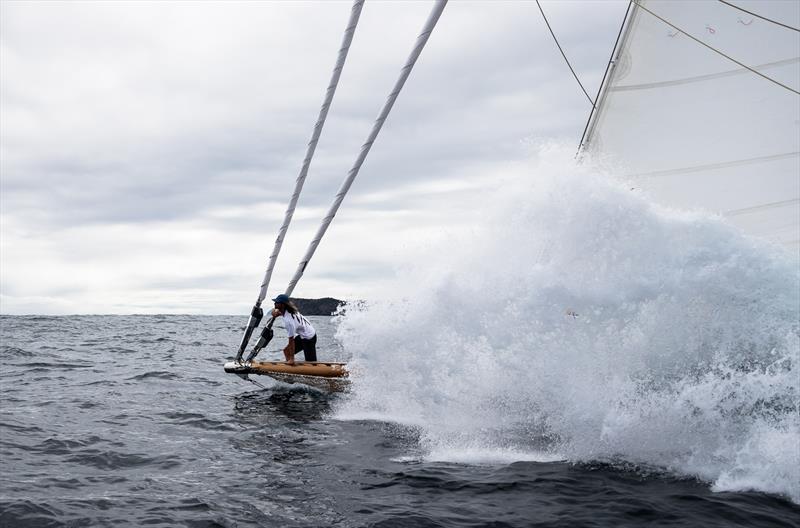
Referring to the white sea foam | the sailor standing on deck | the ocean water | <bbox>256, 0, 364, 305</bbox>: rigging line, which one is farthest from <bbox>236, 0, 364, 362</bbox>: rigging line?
the white sea foam

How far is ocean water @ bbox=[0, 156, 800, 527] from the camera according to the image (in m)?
6.23

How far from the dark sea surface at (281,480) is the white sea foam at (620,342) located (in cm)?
58

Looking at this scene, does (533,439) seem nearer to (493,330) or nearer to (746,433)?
(493,330)

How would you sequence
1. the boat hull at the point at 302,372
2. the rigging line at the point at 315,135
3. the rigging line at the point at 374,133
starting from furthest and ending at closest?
the boat hull at the point at 302,372 → the rigging line at the point at 315,135 → the rigging line at the point at 374,133

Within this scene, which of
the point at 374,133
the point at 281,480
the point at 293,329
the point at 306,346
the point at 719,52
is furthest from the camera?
the point at 306,346

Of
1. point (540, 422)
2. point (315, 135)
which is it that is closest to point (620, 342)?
point (540, 422)

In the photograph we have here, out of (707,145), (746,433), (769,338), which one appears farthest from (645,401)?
(707,145)

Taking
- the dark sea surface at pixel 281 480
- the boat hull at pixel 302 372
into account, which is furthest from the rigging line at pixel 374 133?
the dark sea surface at pixel 281 480

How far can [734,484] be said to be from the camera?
6473mm

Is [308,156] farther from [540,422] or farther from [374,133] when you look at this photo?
[540,422]

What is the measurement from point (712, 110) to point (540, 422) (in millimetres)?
5810

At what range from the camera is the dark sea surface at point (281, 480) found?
19.4ft

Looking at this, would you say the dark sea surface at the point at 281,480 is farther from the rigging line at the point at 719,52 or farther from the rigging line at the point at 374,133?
the rigging line at the point at 719,52

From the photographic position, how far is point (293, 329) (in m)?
14.0
